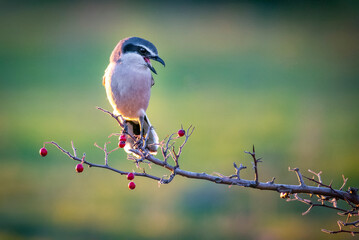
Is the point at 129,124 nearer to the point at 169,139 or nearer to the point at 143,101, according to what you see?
the point at 143,101

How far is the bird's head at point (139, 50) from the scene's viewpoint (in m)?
4.68

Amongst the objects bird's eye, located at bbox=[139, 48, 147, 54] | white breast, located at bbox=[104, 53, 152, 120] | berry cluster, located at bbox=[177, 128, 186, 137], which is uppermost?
bird's eye, located at bbox=[139, 48, 147, 54]

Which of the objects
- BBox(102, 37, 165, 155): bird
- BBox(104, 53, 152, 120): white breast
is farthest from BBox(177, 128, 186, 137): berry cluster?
BBox(104, 53, 152, 120): white breast

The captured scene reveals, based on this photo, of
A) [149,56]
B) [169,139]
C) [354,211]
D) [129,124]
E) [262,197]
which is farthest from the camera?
[262,197]

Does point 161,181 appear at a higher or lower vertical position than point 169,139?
lower

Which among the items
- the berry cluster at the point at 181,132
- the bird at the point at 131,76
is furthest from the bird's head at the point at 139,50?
the berry cluster at the point at 181,132

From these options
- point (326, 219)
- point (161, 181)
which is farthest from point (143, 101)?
point (326, 219)

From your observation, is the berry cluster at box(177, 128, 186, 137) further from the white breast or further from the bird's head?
the white breast

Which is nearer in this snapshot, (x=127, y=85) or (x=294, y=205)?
(x=127, y=85)

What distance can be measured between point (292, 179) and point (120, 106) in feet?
26.6

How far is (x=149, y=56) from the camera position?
15.5ft

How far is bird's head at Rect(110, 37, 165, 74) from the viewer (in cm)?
468

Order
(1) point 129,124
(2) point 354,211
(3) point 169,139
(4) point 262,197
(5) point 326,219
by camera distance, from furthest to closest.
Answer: (4) point 262,197
(5) point 326,219
(1) point 129,124
(3) point 169,139
(2) point 354,211

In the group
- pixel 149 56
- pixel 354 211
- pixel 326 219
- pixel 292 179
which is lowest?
pixel 326 219
